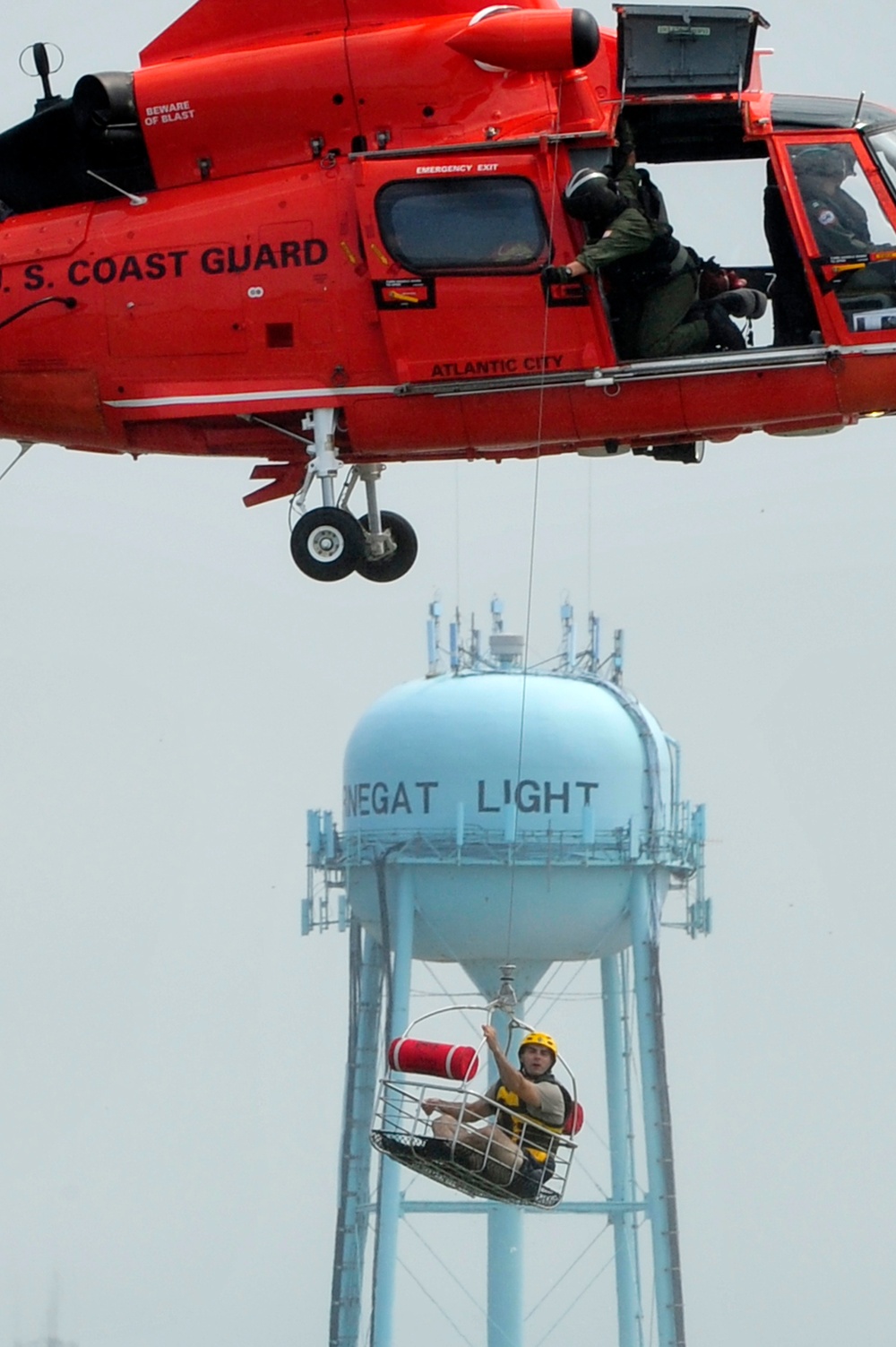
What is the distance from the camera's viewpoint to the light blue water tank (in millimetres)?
61906

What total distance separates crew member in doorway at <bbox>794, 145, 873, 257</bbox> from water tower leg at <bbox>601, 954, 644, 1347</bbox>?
40.1 meters

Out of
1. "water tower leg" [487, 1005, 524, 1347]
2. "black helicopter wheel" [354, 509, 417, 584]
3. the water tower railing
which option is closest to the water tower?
the water tower railing

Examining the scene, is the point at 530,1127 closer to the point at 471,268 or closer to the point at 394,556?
the point at 394,556

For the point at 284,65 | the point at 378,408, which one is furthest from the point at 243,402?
the point at 284,65

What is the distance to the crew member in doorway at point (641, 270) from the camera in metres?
26.6

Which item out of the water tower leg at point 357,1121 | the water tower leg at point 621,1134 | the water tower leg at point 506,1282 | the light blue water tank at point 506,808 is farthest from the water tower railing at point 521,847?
the water tower leg at point 506,1282

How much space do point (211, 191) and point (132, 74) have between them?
1248 mm

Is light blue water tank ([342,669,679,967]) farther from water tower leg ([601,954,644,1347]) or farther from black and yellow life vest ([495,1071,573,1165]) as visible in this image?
black and yellow life vest ([495,1071,573,1165])

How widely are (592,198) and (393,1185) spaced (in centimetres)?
4102

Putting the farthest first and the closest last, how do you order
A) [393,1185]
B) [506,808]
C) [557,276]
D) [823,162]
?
[393,1185], [506,808], [823,162], [557,276]

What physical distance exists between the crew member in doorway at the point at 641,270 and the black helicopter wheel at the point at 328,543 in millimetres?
2758

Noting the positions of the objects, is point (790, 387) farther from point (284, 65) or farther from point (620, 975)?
point (620, 975)

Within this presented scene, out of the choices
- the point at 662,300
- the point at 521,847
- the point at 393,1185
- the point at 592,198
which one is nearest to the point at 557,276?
the point at 592,198

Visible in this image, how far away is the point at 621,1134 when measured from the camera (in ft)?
219
